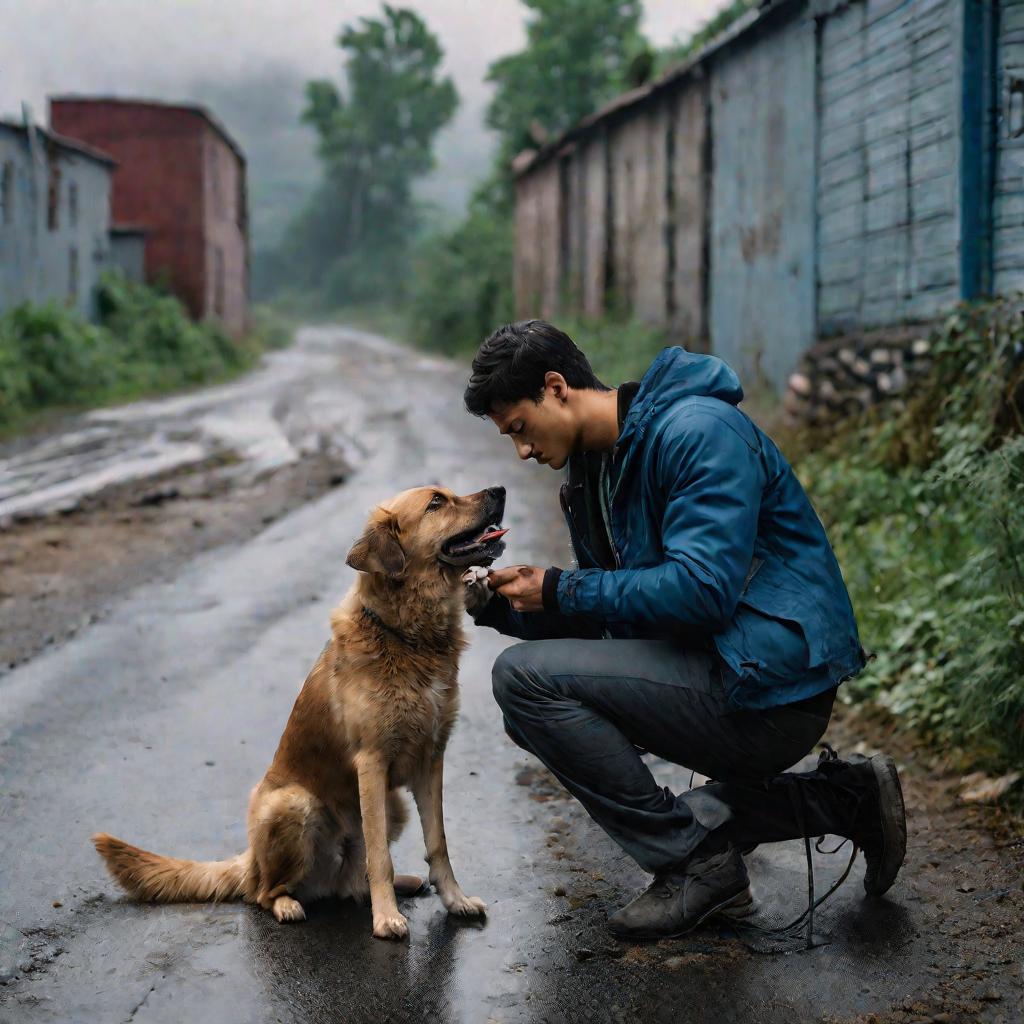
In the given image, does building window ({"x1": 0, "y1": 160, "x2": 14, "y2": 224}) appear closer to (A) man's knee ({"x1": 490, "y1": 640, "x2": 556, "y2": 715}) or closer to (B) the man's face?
(B) the man's face

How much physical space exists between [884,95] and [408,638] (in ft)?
25.8

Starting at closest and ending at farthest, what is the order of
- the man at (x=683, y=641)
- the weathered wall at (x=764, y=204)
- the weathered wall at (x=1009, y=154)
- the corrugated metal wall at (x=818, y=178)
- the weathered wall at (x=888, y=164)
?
the man at (x=683, y=641)
the weathered wall at (x=1009, y=154)
the corrugated metal wall at (x=818, y=178)
the weathered wall at (x=888, y=164)
the weathered wall at (x=764, y=204)

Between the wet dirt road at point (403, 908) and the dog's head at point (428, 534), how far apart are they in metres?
1.18

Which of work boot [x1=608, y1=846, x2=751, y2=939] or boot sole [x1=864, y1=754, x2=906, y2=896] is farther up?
boot sole [x1=864, y1=754, x2=906, y2=896]

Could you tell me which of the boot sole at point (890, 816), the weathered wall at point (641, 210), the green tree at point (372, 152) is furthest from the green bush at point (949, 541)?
the green tree at point (372, 152)

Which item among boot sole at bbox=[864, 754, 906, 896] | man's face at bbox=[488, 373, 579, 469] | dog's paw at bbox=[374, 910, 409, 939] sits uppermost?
man's face at bbox=[488, 373, 579, 469]

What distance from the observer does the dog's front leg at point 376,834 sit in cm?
345

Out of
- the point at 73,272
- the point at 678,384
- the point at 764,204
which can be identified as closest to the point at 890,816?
the point at 678,384

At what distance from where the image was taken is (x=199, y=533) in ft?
33.3

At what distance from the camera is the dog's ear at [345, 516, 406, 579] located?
365cm

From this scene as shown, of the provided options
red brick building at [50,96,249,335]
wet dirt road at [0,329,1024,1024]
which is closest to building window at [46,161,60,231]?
red brick building at [50,96,249,335]

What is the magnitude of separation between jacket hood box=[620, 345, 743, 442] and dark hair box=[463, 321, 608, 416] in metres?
0.27

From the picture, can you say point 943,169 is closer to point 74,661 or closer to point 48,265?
point 74,661

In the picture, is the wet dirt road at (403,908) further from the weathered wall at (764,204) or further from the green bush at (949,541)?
the weathered wall at (764,204)
